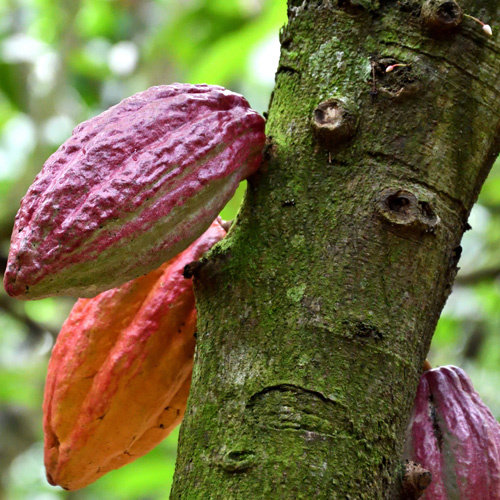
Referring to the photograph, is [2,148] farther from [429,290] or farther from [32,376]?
[429,290]

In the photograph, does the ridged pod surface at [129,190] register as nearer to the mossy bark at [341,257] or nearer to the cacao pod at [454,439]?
the mossy bark at [341,257]

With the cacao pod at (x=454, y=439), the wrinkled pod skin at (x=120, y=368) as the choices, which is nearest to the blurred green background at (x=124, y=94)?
the wrinkled pod skin at (x=120, y=368)

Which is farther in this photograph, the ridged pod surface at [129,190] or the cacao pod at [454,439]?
the cacao pod at [454,439]

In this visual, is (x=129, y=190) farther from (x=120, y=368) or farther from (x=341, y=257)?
(x=120, y=368)

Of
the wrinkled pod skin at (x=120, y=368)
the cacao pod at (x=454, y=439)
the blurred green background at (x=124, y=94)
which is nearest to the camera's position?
the cacao pod at (x=454, y=439)

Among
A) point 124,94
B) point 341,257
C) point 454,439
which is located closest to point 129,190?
point 341,257

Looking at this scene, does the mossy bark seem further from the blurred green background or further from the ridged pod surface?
the blurred green background

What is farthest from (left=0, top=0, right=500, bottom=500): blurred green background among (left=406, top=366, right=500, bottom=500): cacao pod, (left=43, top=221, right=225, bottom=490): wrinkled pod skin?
(left=406, top=366, right=500, bottom=500): cacao pod

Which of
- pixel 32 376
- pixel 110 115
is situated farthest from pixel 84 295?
pixel 32 376
